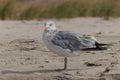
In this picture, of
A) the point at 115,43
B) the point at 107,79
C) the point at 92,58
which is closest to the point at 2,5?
the point at 115,43

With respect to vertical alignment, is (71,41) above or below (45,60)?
above

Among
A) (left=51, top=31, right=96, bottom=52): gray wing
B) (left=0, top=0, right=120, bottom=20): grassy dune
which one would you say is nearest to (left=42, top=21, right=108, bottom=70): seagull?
(left=51, top=31, right=96, bottom=52): gray wing

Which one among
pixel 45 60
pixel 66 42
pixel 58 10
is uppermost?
pixel 58 10

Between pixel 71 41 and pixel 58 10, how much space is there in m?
8.89

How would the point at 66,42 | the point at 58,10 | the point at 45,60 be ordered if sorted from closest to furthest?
1. the point at 66,42
2. the point at 45,60
3. the point at 58,10

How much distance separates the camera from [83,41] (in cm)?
975

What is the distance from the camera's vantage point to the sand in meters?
9.67

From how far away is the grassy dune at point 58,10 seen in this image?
59.6 ft

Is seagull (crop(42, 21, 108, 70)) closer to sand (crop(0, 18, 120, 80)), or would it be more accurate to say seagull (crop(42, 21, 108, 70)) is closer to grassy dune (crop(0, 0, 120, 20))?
sand (crop(0, 18, 120, 80))

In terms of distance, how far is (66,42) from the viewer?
9.84m

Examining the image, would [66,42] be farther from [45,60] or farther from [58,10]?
[58,10]

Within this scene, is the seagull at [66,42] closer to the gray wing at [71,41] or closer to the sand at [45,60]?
the gray wing at [71,41]

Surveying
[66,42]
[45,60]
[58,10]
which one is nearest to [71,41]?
[66,42]

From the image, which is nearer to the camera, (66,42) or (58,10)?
(66,42)
